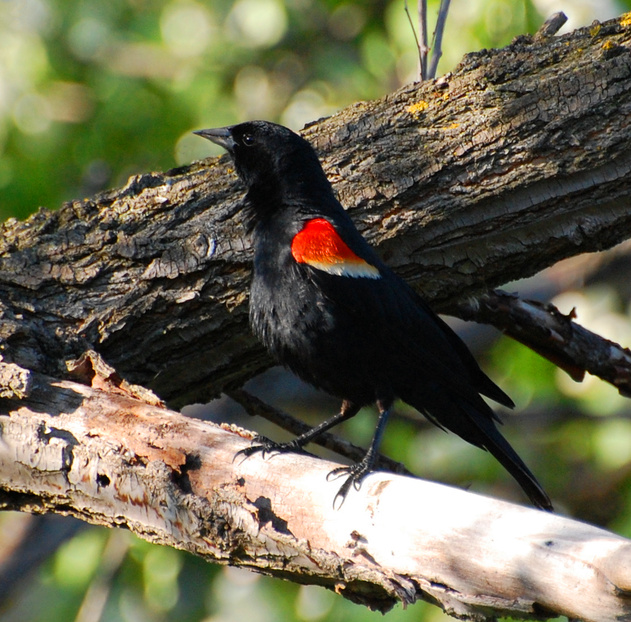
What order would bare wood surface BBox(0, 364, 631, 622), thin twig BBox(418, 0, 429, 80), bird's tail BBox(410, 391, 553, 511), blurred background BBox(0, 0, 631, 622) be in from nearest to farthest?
bare wood surface BBox(0, 364, 631, 622)
bird's tail BBox(410, 391, 553, 511)
thin twig BBox(418, 0, 429, 80)
blurred background BBox(0, 0, 631, 622)

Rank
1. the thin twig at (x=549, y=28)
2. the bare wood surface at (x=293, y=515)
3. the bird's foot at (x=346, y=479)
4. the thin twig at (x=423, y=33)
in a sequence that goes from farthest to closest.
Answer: the thin twig at (x=423, y=33), the thin twig at (x=549, y=28), the bird's foot at (x=346, y=479), the bare wood surface at (x=293, y=515)

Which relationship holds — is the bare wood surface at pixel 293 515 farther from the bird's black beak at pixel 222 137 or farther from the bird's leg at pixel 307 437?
the bird's black beak at pixel 222 137

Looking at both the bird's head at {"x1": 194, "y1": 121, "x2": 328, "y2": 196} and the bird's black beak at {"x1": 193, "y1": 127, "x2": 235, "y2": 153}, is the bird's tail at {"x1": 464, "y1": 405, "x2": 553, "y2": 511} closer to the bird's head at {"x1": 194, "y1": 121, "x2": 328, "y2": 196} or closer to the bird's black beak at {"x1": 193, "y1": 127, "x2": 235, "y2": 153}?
the bird's head at {"x1": 194, "y1": 121, "x2": 328, "y2": 196}

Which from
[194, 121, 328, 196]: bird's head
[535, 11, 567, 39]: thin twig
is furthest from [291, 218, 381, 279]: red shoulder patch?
[535, 11, 567, 39]: thin twig

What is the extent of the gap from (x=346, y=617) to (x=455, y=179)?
292 centimetres

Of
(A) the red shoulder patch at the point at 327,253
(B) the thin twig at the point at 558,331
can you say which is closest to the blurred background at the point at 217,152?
(B) the thin twig at the point at 558,331

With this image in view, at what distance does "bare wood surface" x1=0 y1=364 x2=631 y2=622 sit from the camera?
1.81m

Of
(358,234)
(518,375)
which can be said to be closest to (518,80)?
(358,234)

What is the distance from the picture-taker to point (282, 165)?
12.6 ft

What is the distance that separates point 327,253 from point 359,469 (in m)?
1.01

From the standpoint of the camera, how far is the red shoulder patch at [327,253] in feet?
11.0

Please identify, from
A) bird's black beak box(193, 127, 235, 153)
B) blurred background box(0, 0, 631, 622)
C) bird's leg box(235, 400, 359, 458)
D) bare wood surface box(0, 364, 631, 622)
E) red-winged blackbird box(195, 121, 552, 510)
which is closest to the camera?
bare wood surface box(0, 364, 631, 622)

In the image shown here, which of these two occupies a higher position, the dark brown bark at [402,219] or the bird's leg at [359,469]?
the dark brown bark at [402,219]

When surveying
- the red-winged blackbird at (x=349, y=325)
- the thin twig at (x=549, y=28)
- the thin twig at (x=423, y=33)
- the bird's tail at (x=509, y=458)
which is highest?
the thin twig at (x=423, y=33)
